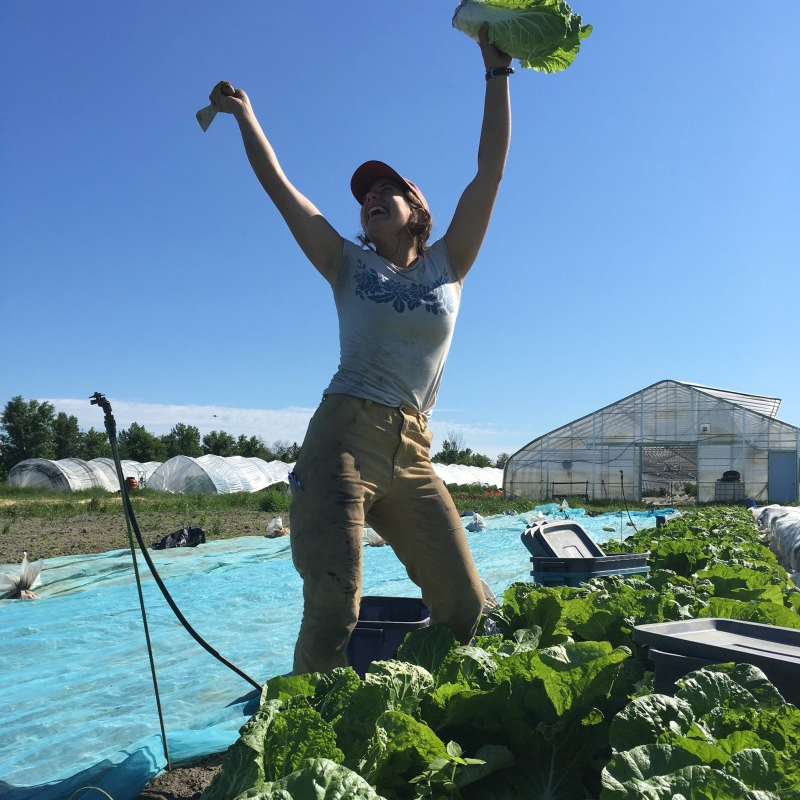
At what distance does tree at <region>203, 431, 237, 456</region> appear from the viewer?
56656 mm

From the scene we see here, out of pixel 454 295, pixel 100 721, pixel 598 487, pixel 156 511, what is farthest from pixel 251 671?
pixel 598 487

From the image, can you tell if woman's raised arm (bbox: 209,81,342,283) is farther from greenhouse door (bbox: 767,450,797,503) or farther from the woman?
greenhouse door (bbox: 767,450,797,503)

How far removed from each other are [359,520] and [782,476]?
24.1 metres

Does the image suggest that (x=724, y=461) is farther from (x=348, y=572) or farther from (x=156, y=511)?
(x=348, y=572)

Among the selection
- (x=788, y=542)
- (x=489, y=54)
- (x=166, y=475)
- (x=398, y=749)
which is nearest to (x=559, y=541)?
(x=489, y=54)

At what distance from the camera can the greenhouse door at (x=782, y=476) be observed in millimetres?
22266

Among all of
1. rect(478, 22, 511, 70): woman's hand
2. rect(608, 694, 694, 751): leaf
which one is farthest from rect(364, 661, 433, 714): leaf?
rect(478, 22, 511, 70): woman's hand

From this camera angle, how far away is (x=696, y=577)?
3.24 metres

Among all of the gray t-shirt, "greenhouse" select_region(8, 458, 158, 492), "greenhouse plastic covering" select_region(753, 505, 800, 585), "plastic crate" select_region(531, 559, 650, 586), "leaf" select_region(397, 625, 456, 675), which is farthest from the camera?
"greenhouse" select_region(8, 458, 158, 492)

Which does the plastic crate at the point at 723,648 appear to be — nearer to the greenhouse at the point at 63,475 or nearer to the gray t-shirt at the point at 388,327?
the gray t-shirt at the point at 388,327

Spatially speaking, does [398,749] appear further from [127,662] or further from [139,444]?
[139,444]

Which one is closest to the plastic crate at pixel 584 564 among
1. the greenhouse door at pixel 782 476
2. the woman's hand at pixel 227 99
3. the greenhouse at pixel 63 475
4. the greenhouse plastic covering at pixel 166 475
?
the woman's hand at pixel 227 99

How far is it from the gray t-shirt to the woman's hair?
0.22m

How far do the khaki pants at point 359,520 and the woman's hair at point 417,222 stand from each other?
0.68 metres
